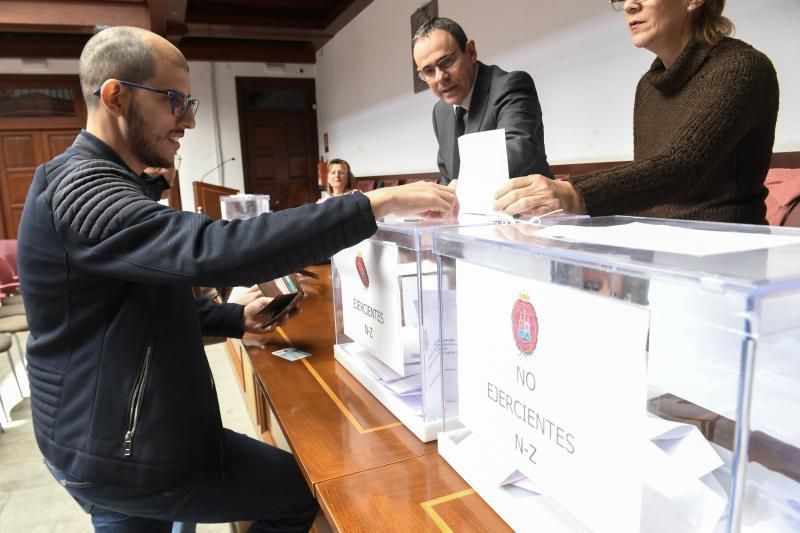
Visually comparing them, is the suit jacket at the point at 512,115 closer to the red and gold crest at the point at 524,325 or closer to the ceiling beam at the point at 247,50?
the red and gold crest at the point at 524,325

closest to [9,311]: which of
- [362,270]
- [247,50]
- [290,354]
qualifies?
[290,354]

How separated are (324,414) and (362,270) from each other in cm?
25

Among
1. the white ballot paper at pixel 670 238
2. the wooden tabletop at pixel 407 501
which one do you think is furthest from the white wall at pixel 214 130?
the white ballot paper at pixel 670 238

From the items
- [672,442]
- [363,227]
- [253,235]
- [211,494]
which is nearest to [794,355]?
[672,442]

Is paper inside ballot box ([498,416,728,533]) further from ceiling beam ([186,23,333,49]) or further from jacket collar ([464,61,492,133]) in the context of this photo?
ceiling beam ([186,23,333,49])

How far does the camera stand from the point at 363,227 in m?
0.76

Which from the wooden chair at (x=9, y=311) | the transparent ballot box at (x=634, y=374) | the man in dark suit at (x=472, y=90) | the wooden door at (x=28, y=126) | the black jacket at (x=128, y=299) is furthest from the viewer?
the wooden door at (x=28, y=126)

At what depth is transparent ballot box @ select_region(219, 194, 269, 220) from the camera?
3.04 metres

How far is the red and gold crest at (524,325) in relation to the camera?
21.0 inches

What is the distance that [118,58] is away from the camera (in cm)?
89

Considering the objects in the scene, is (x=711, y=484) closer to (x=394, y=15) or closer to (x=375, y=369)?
(x=375, y=369)

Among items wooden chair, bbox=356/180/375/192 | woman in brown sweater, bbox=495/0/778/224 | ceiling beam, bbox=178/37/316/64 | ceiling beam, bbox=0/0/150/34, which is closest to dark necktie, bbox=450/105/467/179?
woman in brown sweater, bbox=495/0/778/224

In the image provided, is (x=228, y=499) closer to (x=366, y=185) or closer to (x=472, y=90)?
(x=472, y=90)

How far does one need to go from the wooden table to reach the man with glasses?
0.53ft
